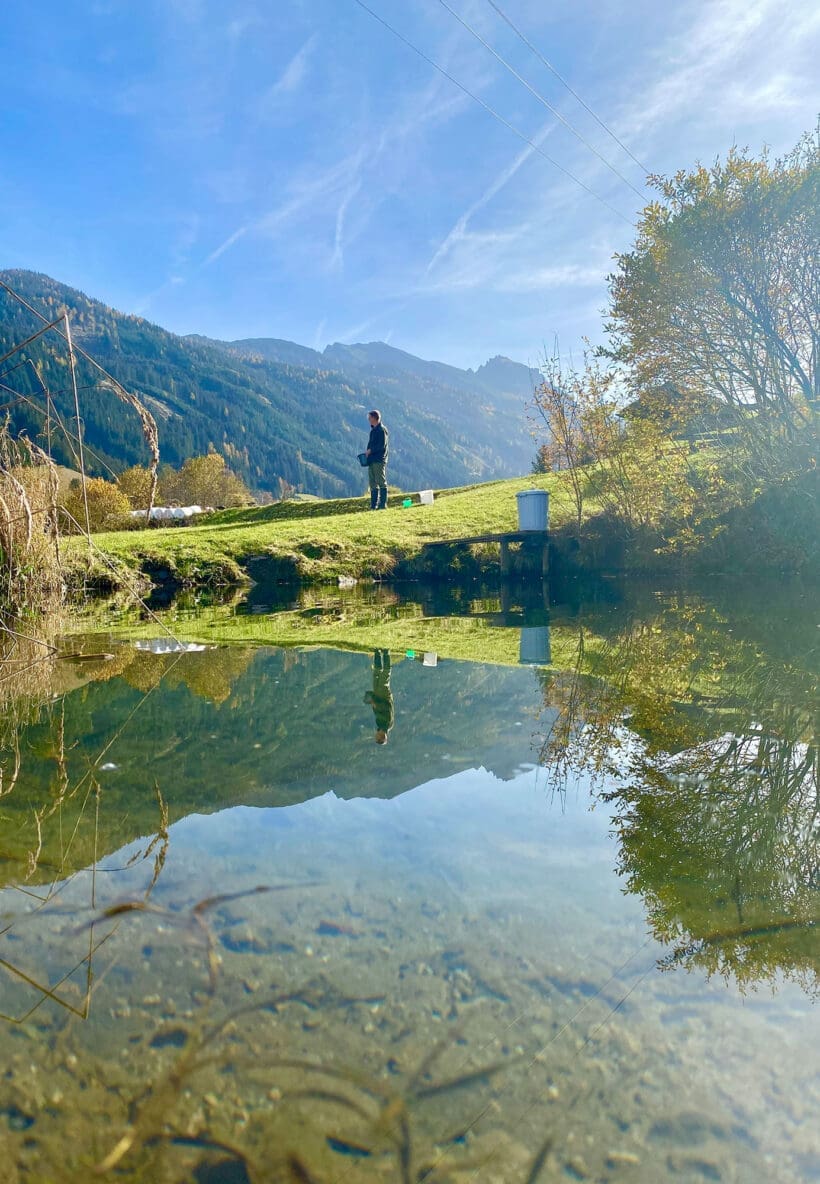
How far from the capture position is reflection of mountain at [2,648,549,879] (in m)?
2.82

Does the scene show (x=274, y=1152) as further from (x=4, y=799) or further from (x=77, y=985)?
(x=4, y=799)

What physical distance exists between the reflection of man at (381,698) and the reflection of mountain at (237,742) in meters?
0.06

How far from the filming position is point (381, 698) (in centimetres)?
497

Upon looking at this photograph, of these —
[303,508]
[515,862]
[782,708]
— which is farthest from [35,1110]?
[303,508]

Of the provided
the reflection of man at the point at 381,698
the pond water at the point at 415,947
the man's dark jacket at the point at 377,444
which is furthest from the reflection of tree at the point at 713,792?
the man's dark jacket at the point at 377,444

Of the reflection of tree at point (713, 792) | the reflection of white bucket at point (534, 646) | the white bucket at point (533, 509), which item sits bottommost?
the reflection of tree at point (713, 792)

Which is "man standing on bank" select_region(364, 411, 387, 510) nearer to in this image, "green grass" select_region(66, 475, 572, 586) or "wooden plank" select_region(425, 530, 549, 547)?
"green grass" select_region(66, 475, 572, 586)

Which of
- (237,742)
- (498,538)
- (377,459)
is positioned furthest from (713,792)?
(377,459)

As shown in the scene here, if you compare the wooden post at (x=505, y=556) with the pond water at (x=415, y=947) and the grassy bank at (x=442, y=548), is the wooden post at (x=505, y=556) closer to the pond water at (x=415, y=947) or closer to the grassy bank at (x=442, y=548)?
the grassy bank at (x=442, y=548)

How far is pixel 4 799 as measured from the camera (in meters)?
2.89

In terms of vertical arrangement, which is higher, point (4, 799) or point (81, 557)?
point (81, 557)

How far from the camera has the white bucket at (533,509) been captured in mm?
15969

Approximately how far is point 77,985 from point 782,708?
3.83 metres

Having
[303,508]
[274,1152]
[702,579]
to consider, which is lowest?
[274,1152]
